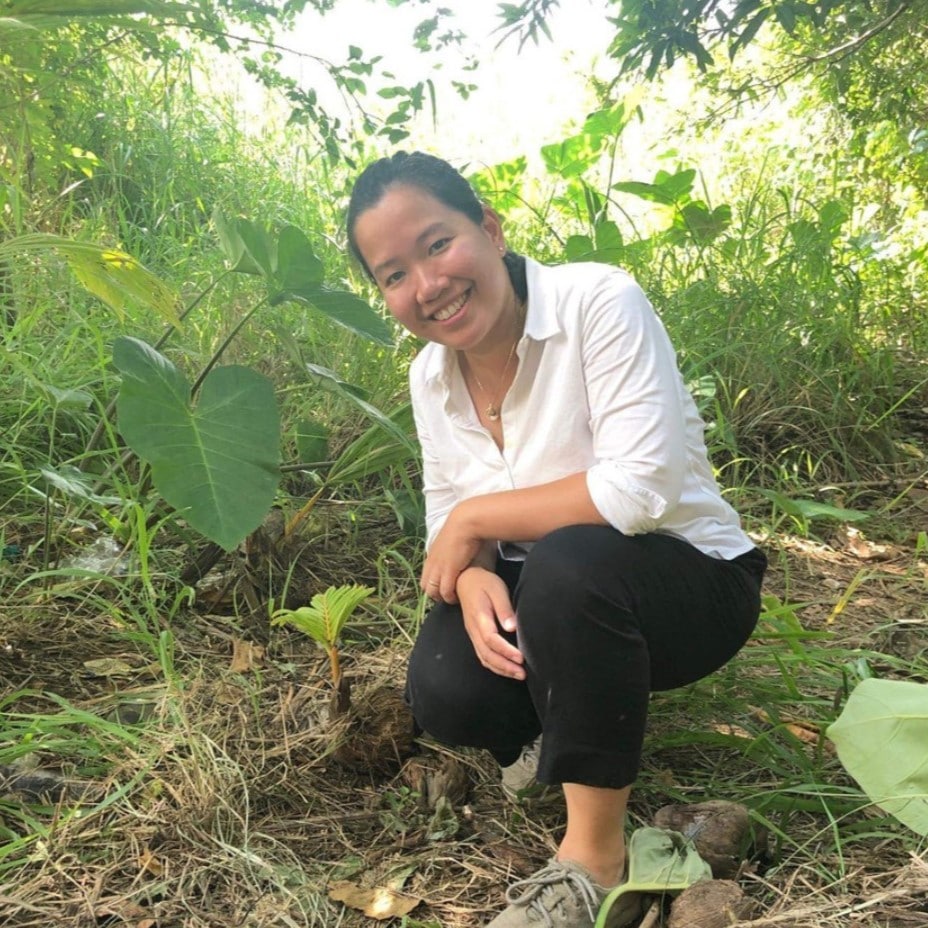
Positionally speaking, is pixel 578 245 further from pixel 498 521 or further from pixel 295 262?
pixel 498 521

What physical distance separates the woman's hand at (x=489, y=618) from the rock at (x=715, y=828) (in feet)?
0.83

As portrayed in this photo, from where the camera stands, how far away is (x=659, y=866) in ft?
3.13

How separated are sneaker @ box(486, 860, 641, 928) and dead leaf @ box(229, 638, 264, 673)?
2.17 feet

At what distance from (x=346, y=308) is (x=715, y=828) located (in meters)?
1.04

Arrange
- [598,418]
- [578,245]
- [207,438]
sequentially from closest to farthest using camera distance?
[598,418], [207,438], [578,245]

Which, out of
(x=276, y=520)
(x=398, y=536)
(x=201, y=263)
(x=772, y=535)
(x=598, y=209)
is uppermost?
(x=201, y=263)

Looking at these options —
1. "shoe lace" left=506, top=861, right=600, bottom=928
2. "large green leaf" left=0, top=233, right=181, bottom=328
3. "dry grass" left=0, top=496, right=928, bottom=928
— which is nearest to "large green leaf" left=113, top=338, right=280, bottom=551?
"large green leaf" left=0, top=233, right=181, bottom=328

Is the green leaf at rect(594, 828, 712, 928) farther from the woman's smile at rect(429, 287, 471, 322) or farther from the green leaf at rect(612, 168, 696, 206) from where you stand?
the green leaf at rect(612, 168, 696, 206)

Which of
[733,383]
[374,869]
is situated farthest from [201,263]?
[374,869]

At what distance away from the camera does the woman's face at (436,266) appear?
115cm

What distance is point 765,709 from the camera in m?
1.28

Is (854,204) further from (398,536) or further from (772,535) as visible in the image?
(398,536)

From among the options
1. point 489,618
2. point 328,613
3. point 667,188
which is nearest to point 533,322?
point 489,618

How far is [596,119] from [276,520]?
1.80 metres
